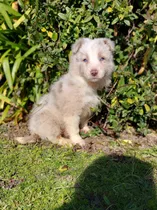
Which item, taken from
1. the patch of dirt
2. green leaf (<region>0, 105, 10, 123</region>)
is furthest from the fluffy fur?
green leaf (<region>0, 105, 10, 123</region>)

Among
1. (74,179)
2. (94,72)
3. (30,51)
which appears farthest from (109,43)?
(74,179)

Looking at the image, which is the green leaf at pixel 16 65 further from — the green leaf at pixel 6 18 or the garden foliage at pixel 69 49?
the green leaf at pixel 6 18

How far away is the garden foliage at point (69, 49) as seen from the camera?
469 cm

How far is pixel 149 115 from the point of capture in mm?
4906

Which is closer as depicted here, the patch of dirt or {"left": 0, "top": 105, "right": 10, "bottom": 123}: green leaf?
the patch of dirt

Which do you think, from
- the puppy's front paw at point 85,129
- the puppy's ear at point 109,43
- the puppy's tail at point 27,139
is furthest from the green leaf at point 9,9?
the puppy's front paw at point 85,129

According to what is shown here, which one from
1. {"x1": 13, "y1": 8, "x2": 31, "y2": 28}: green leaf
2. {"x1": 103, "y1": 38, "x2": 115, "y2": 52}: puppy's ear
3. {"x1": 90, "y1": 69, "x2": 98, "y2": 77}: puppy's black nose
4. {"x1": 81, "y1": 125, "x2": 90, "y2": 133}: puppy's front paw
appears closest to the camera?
{"x1": 90, "y1": 69, "x2": 98, "y2": 77}: puppy's black nose

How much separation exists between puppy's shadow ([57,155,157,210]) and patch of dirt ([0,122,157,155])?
0.32m

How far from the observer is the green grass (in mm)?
3520

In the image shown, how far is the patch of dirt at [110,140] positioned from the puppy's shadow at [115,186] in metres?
0.32

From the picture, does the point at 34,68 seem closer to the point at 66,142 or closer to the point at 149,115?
the point at 66,142

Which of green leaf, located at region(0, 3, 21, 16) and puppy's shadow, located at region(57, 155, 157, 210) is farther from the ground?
green leaf, located at region(0, 3, 21, 16)

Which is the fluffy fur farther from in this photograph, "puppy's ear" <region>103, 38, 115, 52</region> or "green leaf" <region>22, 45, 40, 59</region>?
"green leaf" <region>22, 45, 40, 59</region>

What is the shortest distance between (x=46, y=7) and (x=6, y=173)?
2.28 m
